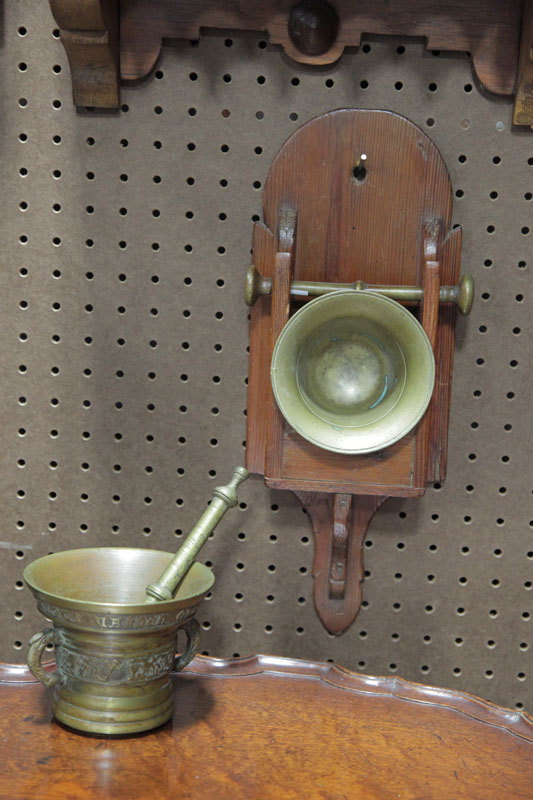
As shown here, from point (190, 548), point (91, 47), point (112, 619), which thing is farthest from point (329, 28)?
point (112, 619)

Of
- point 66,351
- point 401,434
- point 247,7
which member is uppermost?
point 247,7

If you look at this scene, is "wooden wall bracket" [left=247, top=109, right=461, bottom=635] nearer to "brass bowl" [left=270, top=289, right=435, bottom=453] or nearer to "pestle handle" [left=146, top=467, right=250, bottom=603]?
"brass bowl" [left=270, top=289, right=435, bottom=453]

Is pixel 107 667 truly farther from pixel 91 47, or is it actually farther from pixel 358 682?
pixel 91 47

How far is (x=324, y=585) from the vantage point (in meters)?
1.52

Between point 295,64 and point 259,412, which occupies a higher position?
point 295,64

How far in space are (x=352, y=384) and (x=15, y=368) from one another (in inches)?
26.9

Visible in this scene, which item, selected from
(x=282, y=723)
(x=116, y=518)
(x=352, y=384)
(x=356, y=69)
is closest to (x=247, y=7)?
(x=356, y=69)

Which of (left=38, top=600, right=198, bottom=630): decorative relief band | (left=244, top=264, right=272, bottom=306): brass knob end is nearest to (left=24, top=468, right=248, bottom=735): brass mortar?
(left=38, top=600, right=198, bottom=630): decorative relief band

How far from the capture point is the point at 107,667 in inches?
42.5

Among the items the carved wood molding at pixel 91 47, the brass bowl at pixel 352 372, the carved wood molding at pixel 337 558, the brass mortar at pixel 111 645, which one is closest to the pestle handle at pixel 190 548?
the brass mortar at pixel 111 645

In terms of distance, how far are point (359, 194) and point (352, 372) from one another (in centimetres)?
35

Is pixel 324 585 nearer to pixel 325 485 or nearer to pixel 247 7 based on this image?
pixel 325 485

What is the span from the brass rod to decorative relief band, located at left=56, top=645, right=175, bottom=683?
2.06 ft

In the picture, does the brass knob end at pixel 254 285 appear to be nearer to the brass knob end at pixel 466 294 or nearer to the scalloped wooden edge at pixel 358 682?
the brass knob end at pixel 466 294
